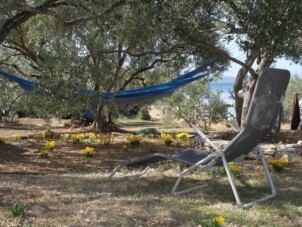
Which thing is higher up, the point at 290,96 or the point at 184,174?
the point at 290,96

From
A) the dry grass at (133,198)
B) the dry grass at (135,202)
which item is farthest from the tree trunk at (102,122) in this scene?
the dry grass at (135,202)

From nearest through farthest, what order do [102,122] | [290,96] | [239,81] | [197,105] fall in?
1. [239,81]
2. [102,122]
3. [197,105]
4. [290,96]

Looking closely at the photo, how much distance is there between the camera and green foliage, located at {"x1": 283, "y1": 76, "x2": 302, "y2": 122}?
1950 cm

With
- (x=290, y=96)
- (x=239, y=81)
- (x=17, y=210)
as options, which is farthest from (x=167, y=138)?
(x=290, y=96)

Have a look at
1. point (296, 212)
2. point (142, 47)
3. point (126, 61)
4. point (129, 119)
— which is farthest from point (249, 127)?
point (129, 119)

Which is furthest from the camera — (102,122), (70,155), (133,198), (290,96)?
(290,96)

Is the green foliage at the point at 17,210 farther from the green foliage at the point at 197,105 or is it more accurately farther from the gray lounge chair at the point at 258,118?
the green foliage at the point at 197,105

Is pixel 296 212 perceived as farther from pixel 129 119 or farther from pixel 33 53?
pixel 129 119

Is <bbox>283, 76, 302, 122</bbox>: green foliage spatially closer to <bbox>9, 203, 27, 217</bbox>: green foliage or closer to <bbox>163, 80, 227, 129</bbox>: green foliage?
<bbox>163, 80, 227, 129</bbox>: green foliage

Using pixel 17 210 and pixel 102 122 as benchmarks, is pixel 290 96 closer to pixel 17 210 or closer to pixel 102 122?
pixel 102 122

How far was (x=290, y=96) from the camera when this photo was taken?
21.0 metres

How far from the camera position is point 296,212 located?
9.73ft

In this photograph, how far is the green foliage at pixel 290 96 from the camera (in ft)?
64.0

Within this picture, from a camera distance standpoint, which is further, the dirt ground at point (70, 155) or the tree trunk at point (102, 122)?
the tree trunk at point (102, 122)
